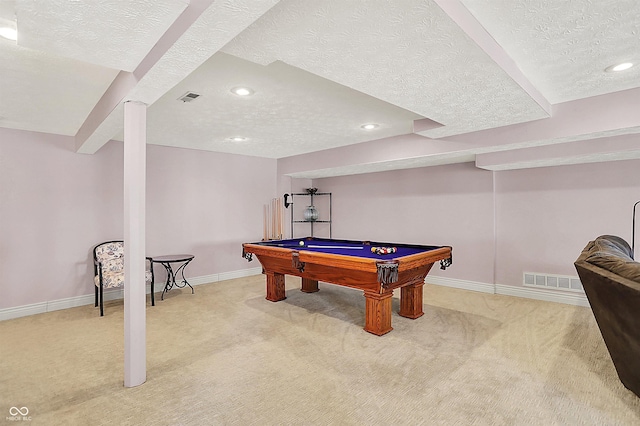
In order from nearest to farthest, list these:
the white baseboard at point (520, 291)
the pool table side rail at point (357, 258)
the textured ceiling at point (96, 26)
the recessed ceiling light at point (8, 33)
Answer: the textured ceiling at point (96, 26)
the recessed ceiling light at point (8, 33)
the pool table side rail at point (357, 258)
the white baseboard at point (520, 291)

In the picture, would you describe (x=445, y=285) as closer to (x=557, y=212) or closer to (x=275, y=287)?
(x=557, y=212)

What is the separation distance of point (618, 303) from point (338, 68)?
2.23 meters

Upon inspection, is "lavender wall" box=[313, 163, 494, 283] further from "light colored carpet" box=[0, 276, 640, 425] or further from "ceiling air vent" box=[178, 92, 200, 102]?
"ceiling air vent" box=[178, 92, 200, 102]

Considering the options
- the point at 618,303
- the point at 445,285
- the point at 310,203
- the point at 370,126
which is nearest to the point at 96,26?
the point at 370,126

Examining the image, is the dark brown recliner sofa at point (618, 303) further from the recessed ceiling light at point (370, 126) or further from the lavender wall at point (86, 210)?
the lavender wall at point (86, 210)

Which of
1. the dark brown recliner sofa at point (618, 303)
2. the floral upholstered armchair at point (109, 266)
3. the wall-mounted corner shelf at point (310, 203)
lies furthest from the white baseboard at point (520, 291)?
the floral upholstered armchair at point (109, 266)

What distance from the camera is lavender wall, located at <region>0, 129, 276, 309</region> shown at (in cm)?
396

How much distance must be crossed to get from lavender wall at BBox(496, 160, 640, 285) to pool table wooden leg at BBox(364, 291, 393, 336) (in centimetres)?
249

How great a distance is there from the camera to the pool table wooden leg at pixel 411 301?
3.73 metres

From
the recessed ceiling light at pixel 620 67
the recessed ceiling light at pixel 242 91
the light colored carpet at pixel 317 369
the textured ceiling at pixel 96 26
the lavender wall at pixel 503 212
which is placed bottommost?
the light colored carpet at pixel 317 369

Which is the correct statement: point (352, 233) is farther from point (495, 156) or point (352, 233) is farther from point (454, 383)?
point (454, 383)

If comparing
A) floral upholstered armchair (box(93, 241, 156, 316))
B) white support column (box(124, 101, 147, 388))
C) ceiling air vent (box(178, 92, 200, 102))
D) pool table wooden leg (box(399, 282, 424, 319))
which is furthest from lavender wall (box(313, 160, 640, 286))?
white support column (box(124, 101, 147, 388))

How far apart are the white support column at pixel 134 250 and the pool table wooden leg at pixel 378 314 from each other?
2.01 meters

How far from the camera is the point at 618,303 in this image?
198 cm
